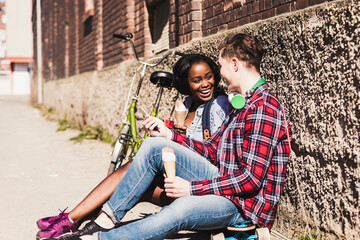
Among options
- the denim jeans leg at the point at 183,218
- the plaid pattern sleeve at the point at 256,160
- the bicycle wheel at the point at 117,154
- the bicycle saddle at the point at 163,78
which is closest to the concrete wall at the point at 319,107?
the plaid pattern sleeve at the point at 256,160

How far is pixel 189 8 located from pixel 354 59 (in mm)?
2762

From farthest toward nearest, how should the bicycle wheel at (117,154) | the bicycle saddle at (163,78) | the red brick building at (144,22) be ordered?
the bicycle wheel at (117,154) → the bicycle saddle at (163,78) → the red brick building at (144,22)

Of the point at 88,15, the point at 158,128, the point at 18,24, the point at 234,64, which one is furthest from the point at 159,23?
the point at 18,24

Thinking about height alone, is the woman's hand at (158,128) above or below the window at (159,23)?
below

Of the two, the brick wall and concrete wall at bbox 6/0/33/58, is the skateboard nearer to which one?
the brick wall

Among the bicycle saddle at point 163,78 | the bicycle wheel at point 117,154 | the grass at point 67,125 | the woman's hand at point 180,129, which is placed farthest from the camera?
the grass at point 67,125

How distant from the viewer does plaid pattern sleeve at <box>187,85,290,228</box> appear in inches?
86.9

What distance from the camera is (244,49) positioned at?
2422 mm

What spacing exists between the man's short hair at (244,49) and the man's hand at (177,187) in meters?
0.75

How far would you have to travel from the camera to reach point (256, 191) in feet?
7.59

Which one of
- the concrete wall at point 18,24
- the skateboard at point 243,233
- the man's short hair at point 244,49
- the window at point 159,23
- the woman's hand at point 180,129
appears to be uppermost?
the concrete wall at point 18,24

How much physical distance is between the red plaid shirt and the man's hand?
0.11 ft

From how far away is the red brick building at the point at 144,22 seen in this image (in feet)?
12.8

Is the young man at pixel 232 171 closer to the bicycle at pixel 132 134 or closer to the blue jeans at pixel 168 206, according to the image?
the blue jeans at pixel 168 206
